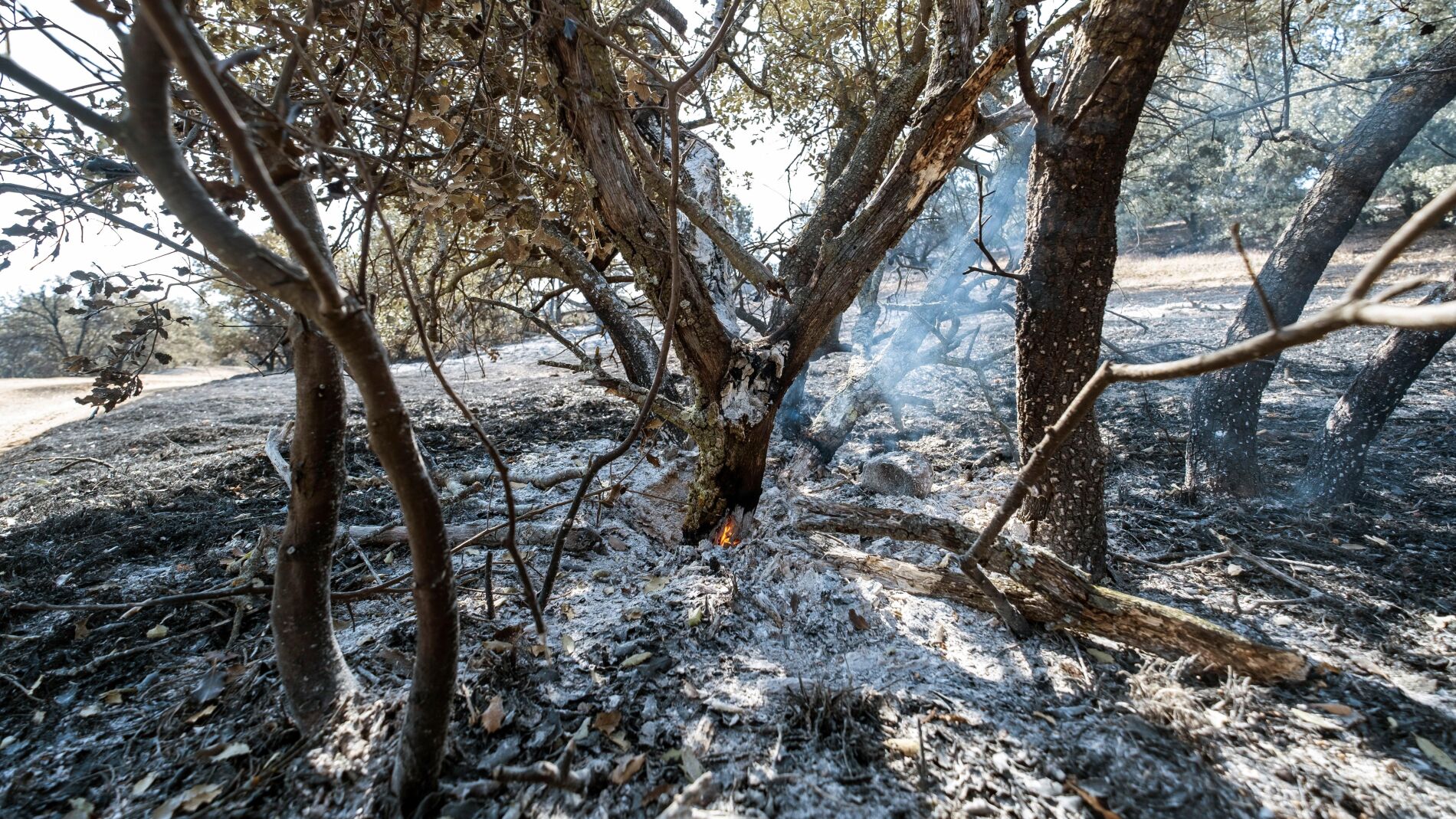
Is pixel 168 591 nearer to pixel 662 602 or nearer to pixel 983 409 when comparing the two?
pixel 662 602

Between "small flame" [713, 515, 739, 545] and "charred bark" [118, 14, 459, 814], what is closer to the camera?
"charred bark" [118, 14, 459, 814]

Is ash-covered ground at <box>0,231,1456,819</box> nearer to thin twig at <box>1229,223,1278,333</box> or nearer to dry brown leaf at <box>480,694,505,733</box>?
dry brown leaf at <box>480,694,505,733</box>

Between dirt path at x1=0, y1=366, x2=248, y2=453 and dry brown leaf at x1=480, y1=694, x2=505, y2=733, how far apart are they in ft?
29.3

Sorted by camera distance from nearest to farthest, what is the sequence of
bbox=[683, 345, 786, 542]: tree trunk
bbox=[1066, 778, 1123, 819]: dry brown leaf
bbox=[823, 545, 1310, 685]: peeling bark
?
1. bbox=[1066, 778, 1123, 819]: dry brown leaf
2. bbox=[823, 545, 1310, 685]: peeling bark
3. bbox=[683, 345, 786, 542]: tree trunk

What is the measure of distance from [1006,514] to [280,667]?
1.99 metres

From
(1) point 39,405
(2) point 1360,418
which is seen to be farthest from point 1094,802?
(1) point 39,405

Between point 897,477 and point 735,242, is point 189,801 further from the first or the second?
point 897,477

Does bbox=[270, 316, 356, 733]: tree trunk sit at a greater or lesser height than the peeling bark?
greater

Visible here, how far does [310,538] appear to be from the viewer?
169 centimetres

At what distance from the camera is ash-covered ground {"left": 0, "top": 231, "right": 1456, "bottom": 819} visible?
5.19 ft

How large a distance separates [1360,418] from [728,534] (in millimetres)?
3479

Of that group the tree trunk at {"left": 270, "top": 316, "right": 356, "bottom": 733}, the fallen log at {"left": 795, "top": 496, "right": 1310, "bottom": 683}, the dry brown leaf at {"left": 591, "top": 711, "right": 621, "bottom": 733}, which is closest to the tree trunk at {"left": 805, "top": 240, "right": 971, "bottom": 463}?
the fallen log at {"left": 795, "top": 496, "right": 1310, "bottom": 683}

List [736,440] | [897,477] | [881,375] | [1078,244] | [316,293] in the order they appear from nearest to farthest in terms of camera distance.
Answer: [316,293] → [1078,244] → [736,440] → [897,477] → [881,375]

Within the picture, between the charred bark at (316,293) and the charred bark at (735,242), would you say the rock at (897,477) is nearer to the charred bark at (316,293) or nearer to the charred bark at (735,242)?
the charred bark at (735,242)
